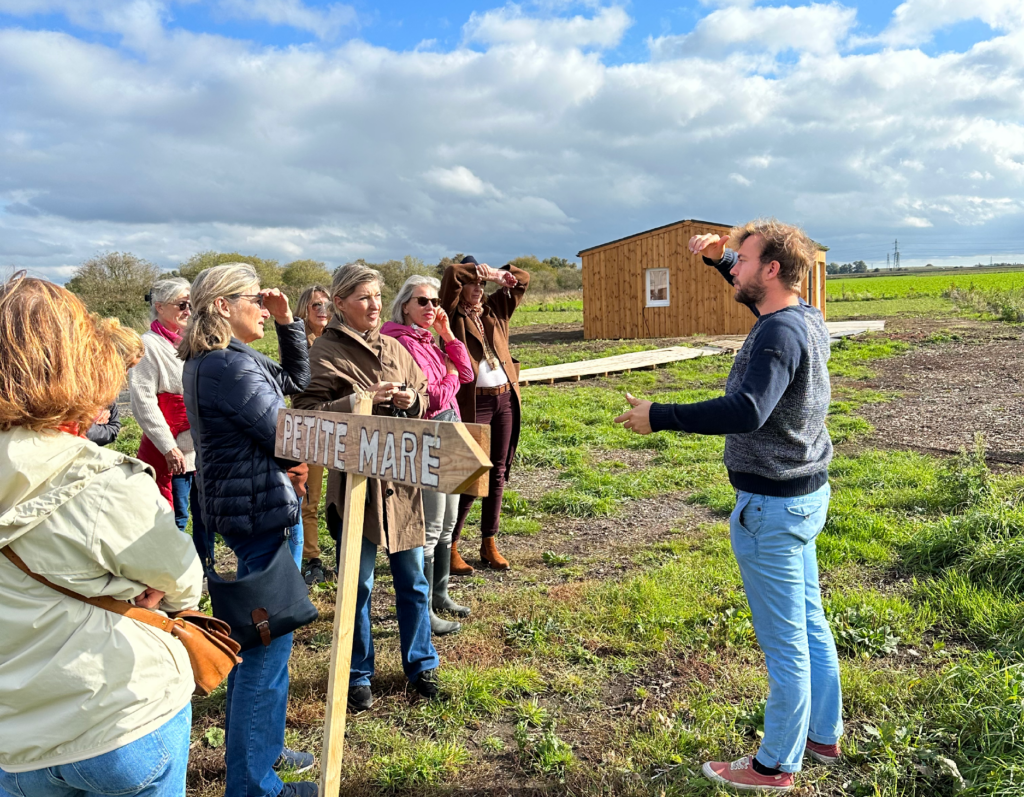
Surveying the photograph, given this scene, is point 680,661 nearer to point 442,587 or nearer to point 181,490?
point 442,587

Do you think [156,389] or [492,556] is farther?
[492,556]

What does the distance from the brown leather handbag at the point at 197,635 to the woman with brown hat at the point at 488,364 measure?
286 centimetres

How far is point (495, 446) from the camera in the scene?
512 centimetres

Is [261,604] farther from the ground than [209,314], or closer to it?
closer to it

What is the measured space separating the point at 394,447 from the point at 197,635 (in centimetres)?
74

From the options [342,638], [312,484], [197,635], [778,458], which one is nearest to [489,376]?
[312,484]

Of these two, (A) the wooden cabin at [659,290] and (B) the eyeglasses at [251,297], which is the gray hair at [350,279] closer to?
(B) the eyeglasses at [251,297]

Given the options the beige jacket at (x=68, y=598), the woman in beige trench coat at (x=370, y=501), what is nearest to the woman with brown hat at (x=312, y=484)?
the woman in beige trench coat at (x=370, y=501)

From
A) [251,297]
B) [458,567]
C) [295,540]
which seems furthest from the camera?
[458,567]

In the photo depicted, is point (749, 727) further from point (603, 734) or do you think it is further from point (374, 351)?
point (374, 351)

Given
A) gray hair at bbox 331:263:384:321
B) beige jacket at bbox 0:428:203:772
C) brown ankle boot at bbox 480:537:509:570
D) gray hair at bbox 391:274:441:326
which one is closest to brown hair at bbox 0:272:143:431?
beige jacket at bbox 0:428:203:772

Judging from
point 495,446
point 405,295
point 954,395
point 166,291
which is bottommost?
point 954,395

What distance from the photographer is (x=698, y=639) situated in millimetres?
3955

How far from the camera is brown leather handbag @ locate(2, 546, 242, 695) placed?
1.68m
